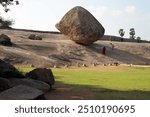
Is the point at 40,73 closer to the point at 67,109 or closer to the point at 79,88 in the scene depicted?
the point at 79,88

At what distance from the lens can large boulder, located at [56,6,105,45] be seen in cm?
4653

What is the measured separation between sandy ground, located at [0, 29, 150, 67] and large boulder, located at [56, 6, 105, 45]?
3.50ft

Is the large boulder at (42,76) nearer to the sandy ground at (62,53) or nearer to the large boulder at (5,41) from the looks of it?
the sandy ground at (62,53)

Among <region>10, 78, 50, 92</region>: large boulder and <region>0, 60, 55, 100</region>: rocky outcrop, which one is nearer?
<region>0, 60, 55, 100</region>: rocky outcrop

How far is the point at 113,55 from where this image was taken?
4919 centimetres

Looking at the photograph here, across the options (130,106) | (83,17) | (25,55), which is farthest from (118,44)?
(130,106)

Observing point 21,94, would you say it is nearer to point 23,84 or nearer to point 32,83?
point 23,84

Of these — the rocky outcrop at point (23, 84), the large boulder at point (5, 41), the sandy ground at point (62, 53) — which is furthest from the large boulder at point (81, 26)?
the rocky outcrop at point (23, 84)

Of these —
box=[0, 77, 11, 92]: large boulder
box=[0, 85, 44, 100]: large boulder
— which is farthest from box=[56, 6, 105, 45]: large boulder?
box=[0, 85, 44, 100]: large boulder

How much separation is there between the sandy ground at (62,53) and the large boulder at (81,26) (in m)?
1.07

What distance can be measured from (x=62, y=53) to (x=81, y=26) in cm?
424

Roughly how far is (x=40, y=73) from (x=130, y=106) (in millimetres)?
8716

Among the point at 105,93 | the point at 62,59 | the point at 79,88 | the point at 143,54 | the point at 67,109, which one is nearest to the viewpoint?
the point at 67,109

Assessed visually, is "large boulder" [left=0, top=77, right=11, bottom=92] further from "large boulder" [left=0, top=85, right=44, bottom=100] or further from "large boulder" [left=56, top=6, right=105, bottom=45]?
"large boulder" [left=56, top=6, right=105, bottom=45]
